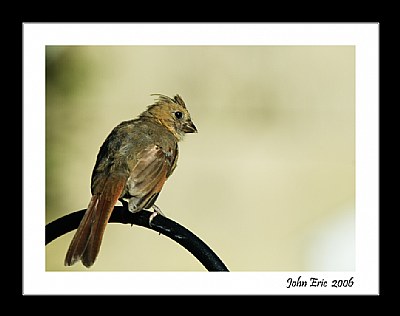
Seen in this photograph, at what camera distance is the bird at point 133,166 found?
2184mm

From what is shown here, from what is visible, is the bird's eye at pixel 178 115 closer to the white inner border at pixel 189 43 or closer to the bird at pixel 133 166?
the bird at pixel 133 166

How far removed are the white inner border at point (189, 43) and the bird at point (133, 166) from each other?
279 millimetres

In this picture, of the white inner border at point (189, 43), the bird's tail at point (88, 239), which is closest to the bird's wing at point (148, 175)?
the bird's tail at point (88, 239)

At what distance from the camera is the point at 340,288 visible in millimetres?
2621

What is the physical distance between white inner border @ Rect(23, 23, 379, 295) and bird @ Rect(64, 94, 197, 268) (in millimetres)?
279

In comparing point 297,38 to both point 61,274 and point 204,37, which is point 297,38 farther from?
point 61,274

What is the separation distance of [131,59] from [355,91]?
2.91ft

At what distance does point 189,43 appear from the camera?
2.68 m

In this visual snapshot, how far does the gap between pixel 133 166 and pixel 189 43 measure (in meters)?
0.55

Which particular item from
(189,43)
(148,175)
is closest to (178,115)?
(189,43)

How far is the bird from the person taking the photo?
7.16 feet

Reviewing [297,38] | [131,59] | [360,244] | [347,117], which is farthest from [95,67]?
[360,244]

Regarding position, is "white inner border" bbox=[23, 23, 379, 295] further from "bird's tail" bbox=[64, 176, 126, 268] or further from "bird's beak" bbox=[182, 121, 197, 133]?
"bird's tail" bbox=[64, 176, 126, 268]

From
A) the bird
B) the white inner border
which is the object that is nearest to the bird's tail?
the bird
